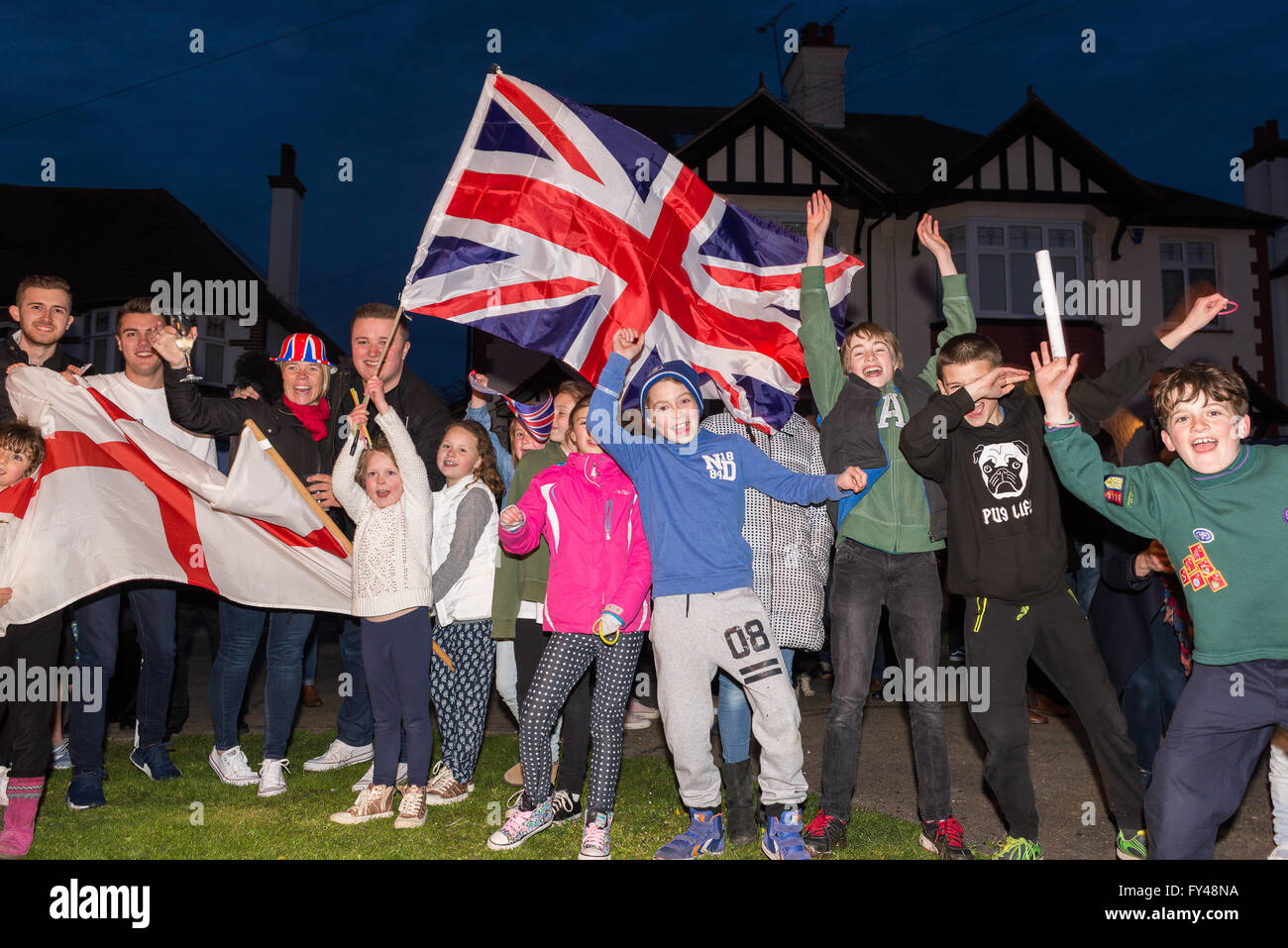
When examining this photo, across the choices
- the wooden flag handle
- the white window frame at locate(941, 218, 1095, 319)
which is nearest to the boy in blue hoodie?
the wooden flag handle

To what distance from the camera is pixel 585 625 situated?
16.3ft

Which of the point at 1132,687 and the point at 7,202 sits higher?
the point at 7,202

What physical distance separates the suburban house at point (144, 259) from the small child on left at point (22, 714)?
21942mm

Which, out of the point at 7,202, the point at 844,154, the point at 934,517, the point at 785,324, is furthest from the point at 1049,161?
the point at 7,202

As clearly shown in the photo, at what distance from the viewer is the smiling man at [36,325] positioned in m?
5.70

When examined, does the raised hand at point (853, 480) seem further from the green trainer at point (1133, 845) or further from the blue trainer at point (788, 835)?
the green trainer at point (1133, 845)

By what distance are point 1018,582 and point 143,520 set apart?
15.9ft

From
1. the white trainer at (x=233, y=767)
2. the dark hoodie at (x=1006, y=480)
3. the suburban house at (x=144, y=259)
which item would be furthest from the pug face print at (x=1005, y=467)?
the suburban house at (x=144, y=259)

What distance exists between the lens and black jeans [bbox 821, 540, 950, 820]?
4750mm

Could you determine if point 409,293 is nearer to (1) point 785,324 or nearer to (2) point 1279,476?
(1) point 785,324

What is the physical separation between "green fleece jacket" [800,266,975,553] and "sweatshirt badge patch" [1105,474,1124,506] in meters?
1.10

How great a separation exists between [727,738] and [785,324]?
8.70 feet

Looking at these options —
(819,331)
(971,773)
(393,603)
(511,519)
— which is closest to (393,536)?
(393,603)

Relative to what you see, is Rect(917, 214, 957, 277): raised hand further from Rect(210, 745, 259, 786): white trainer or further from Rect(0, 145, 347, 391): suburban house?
Rect(0, 145, 347, 391): suburban house
